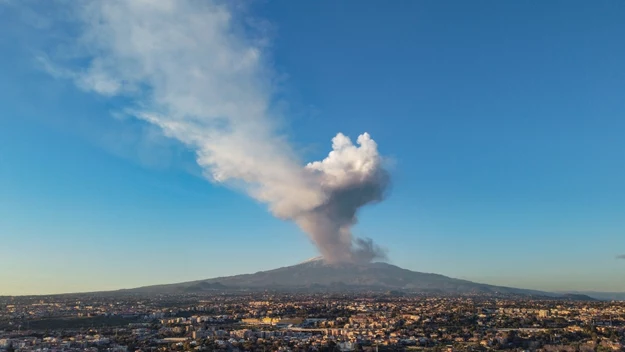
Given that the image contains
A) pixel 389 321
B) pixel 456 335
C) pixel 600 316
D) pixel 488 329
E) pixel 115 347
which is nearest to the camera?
pixel 115 347

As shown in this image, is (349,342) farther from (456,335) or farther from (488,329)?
(488,329)

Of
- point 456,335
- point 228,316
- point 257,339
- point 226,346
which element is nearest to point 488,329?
point 456,335

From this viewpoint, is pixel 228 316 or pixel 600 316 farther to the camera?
pixel 228 316

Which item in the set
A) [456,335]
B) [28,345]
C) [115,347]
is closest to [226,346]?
[115,347]

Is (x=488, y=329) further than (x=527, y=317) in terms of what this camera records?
No

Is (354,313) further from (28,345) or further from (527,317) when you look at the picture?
(28,345)

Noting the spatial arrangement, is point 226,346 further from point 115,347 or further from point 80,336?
point 80,336

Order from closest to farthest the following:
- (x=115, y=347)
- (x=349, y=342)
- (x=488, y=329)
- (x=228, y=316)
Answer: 1. (x=115, y=347)
2. (x=349, y=342)
3. (x=488, y=329)
4. (x=228, y=316)

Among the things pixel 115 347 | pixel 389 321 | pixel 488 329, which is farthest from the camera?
pixel 389 321

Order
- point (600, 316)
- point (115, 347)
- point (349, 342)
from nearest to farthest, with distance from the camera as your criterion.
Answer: point (115, 347) → point (349, 342) → point (600, 316)
